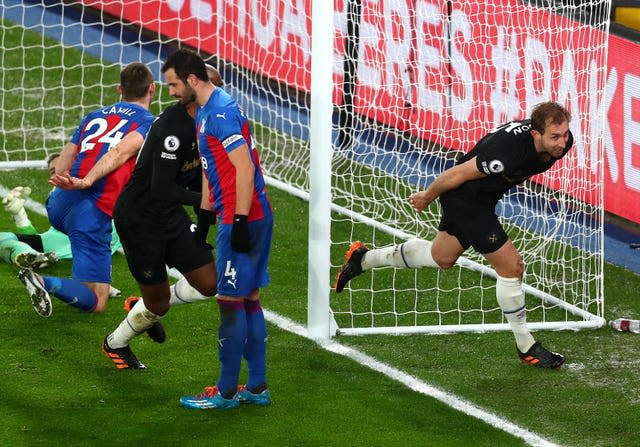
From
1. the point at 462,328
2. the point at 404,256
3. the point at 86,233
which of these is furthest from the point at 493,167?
the point at 86,233

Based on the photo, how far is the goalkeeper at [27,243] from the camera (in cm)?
958

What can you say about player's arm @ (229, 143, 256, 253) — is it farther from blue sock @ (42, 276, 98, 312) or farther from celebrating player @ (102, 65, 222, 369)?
blue sock @ (42, 276, 98, 312)

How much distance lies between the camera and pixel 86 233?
29.1ft

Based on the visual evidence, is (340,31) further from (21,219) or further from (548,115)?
(548,115)

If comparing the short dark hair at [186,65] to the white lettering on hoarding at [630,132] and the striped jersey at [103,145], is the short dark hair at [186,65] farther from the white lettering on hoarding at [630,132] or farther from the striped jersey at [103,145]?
the white lettering on hoarding at [630,132]

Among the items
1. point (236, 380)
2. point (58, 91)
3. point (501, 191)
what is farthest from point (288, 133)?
point (236, 380)

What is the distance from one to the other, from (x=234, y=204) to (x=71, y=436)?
1.43 metres

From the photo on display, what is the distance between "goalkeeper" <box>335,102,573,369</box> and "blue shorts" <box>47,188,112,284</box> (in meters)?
2.12

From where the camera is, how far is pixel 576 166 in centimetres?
974

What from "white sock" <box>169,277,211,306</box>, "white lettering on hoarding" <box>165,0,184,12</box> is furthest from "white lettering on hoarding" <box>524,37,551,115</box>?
Answer: "white lettering on hoarding" <box>165,0,184,12</box>

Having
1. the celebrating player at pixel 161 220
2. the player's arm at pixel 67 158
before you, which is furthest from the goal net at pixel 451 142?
the player's arm at pixel 67 158

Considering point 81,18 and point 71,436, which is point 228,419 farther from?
point 81,18

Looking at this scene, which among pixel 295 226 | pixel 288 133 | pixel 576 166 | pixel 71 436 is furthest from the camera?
pixel 288 133

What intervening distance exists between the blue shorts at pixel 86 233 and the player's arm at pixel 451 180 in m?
2.15
